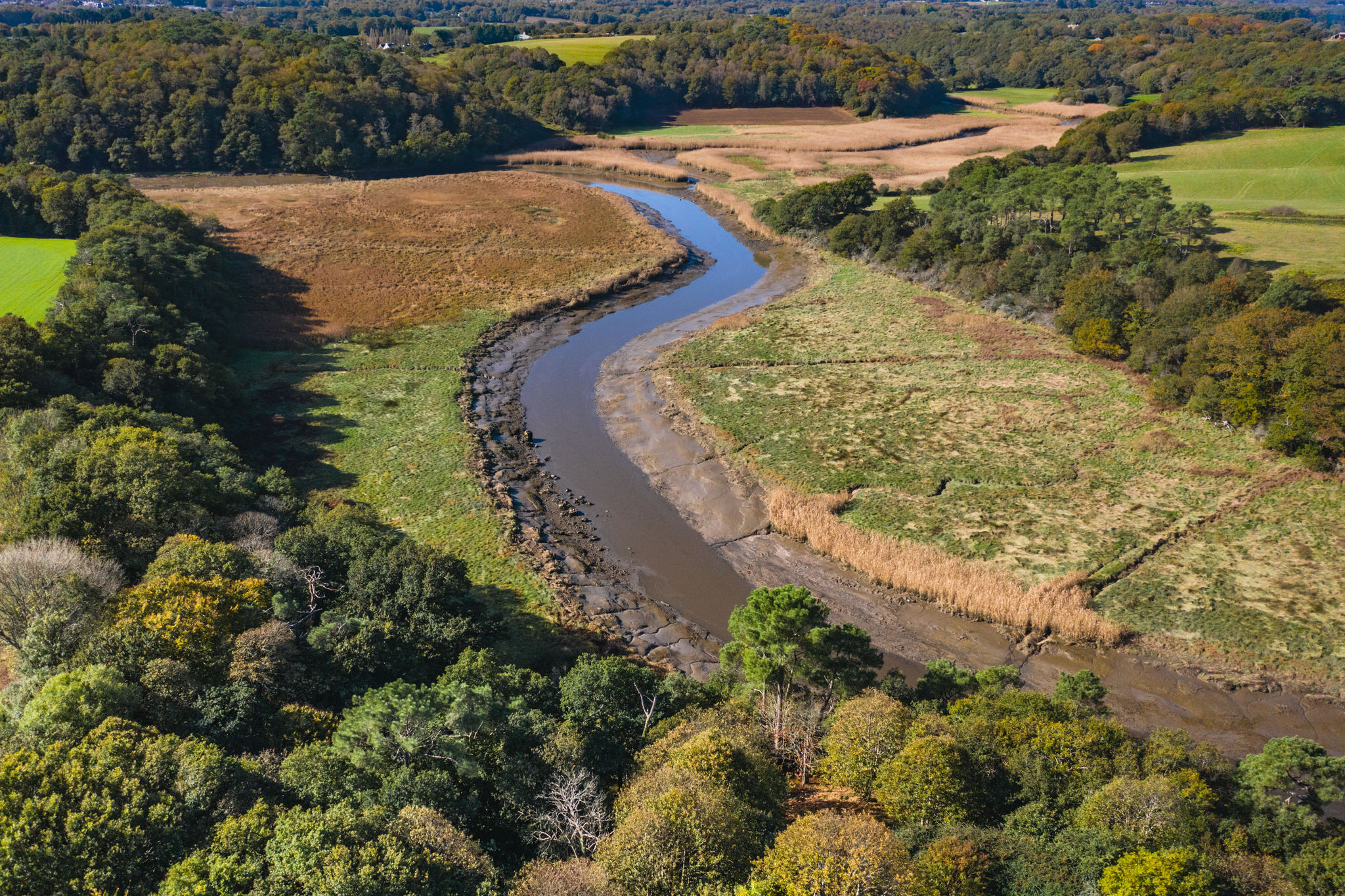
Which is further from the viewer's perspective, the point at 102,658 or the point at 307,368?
the point at 307,368

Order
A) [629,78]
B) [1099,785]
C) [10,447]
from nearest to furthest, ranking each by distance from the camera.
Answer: [1099,785] → [10,447] → [629,78]

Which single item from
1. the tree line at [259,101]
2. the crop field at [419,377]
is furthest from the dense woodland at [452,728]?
the tree line at [259,101]

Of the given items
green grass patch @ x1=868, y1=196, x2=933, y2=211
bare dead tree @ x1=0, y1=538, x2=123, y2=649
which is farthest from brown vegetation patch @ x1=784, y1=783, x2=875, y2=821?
green grass patch @ x1=868, y1=196, x2=933, y2=211

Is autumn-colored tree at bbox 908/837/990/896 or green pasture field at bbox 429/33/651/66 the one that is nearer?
autumn-colored tree at bbox 908/837/990/896

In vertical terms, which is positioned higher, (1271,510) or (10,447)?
(10,447)

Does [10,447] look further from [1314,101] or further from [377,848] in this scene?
[1314,101]

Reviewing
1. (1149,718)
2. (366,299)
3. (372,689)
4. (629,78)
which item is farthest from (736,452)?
(629,78)

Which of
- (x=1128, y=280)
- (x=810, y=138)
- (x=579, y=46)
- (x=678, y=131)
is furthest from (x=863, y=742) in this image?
(x=579, y=46)

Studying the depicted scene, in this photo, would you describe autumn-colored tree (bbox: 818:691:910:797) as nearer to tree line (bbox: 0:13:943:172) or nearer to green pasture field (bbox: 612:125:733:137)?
tree line (bbox: 0:13:943:172)
